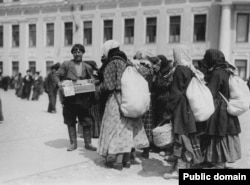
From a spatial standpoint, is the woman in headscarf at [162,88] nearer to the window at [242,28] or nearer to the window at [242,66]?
the window at [242,66]

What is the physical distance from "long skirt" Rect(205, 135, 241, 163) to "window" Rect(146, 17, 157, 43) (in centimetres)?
2349

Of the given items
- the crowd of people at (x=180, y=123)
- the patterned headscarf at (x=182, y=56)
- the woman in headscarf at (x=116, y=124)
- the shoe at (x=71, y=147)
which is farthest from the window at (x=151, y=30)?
the patterned headscarf at (x=182, y=56)

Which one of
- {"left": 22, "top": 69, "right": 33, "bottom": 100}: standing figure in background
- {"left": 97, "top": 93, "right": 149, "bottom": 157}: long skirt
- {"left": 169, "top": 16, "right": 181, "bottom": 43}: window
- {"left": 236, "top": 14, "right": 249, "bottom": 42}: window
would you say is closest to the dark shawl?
{"left": 97, "top": 93, "right": 149, "bottom": 157}: long skirt

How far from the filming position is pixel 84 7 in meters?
31.0

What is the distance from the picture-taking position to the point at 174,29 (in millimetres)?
27688

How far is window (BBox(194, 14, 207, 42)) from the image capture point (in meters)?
26.5

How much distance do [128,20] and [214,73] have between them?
972 inches

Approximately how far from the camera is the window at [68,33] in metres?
32.0

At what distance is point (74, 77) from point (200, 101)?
8.25 feet

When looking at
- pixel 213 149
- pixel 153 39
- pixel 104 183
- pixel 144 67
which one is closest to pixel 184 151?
pixel 213 149

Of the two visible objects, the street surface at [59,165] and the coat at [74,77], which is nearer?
the street surface at [59,165]

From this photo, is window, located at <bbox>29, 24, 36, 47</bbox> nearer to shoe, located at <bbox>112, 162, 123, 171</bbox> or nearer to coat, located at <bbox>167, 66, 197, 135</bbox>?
shoe, located at <bbox>112, 162, 123, 171</bbox>

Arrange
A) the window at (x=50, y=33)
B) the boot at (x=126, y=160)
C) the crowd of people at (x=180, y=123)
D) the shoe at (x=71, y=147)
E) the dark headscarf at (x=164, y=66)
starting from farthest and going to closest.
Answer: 1. the window at (x=50, y=33)
2. the shoe at (x=71, y=147)
3. the dark headscarf at (x=164, y=66)
4. the boot at (x=126, y=160)
5. the crowd of people at (x=180, y=123)

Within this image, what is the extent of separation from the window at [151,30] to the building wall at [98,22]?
32 cm
